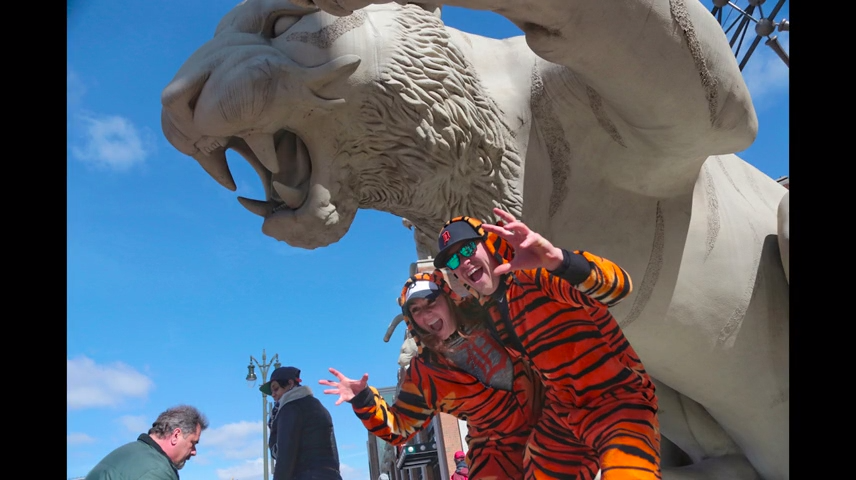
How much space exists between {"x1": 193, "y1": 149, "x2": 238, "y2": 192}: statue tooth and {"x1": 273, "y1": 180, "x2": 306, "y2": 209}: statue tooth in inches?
6.2

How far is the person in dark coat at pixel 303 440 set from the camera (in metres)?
2.21

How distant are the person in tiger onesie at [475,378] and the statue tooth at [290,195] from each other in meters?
0.40

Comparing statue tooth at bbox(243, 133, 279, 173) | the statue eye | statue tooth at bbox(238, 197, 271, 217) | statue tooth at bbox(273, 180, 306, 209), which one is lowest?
statue tooth at bbox(273, 180, 306, 209)

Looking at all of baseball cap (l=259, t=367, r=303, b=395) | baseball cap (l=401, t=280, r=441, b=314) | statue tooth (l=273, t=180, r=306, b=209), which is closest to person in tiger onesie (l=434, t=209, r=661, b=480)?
baseball cap (l=401, t=280, r=441, b=314)

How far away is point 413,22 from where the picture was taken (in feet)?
6.61

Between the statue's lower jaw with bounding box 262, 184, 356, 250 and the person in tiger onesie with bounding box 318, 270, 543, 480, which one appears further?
the statue's lower jaw with bounding box 262, 184, 356, 250

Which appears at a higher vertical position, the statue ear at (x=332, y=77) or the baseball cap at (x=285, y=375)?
the statue ear at (x=332, y=77)

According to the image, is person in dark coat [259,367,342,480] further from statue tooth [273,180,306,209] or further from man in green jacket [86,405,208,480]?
statue tooth [273,180,306,209]

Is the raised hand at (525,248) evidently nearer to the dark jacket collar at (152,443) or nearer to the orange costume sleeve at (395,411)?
the orange costume sleeve at (395,411)

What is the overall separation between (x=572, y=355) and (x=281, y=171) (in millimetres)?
963

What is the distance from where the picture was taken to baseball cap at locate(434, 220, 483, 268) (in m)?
1.66

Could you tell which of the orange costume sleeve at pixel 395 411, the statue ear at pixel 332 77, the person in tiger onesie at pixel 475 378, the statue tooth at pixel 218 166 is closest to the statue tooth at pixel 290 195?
the statue tooth at pixel 218 166
